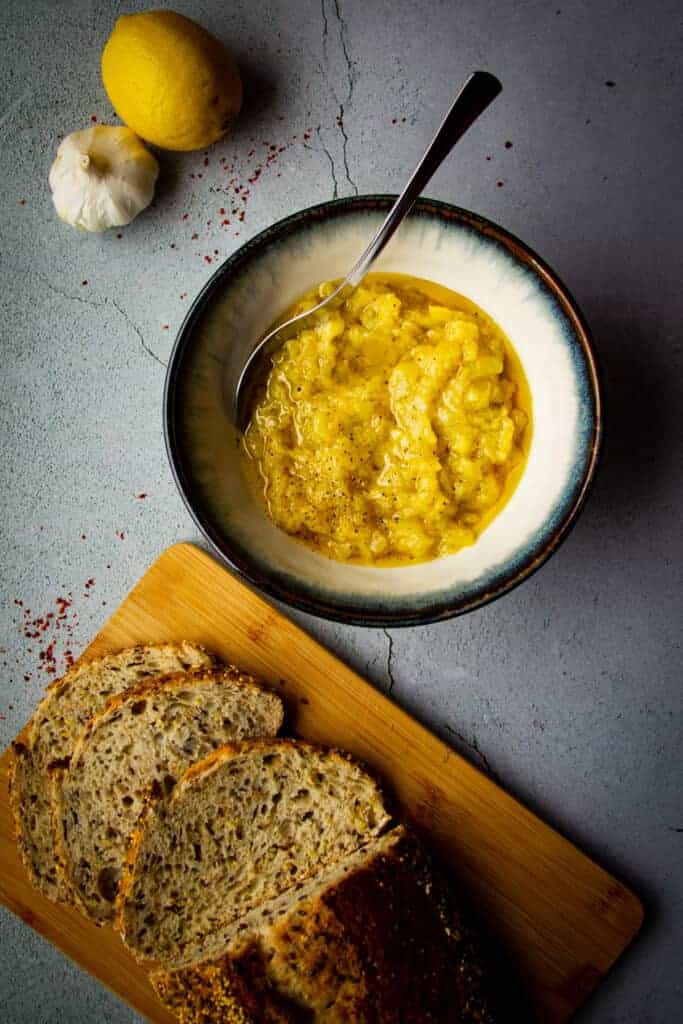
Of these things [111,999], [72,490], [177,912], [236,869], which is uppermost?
[72,490]

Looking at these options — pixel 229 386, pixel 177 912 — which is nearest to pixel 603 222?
pixel 229 386

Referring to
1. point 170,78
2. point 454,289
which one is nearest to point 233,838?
point 454,289

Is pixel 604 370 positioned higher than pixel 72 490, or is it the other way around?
pixel 604 370

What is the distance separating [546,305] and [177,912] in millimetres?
1894

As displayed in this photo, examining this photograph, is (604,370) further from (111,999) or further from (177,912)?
(111,999)

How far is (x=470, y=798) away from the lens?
236cm

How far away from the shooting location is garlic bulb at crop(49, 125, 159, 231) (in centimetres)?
238

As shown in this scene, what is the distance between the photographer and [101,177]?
7.81ft

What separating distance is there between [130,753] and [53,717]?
279mm

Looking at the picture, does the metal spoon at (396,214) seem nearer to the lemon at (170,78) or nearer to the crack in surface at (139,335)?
the crack in surface at (139,335)

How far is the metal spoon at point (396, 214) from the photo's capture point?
1874 millimetres

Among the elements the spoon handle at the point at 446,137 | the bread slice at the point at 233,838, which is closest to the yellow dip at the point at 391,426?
the spoon handle at the point at 446,137

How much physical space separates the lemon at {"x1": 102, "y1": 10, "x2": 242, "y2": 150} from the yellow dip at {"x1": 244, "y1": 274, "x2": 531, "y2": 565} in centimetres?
61

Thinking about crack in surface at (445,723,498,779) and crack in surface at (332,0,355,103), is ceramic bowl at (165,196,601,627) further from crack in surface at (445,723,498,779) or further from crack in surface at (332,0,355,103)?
crack in surface at (332,0,355,103)
